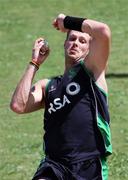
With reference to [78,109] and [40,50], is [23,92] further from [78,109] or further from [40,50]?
[78,109]

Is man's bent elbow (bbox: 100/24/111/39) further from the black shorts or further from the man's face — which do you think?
the black shorts

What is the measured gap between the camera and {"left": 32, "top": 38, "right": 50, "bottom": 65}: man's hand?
18.6ft

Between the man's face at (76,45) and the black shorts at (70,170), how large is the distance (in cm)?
82

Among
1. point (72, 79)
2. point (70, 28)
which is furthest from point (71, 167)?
point (70, 28)

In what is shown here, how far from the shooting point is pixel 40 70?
1520 cm

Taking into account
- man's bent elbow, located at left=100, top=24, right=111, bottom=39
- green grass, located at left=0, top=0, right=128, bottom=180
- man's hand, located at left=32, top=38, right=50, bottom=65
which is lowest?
green grass, located at left=0, top=0, right=128, bottom=180

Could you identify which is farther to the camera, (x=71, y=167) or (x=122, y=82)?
(x=122, y=82)

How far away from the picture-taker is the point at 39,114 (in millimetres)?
11781

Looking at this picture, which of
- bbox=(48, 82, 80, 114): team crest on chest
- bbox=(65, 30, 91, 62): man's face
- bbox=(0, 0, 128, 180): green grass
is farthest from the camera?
bbox=(0, 0, 128, 180): green grass

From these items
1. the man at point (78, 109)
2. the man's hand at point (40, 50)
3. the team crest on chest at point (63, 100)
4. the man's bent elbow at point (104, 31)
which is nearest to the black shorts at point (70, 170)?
the man at point (78, 109)

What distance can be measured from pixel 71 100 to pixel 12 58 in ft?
37.4

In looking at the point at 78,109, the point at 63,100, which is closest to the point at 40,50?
the point at 63,100

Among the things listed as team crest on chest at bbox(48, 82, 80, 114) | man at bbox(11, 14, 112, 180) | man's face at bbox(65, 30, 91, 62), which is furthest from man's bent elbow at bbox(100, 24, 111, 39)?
team crest on chest at bbox(48, 82, 80, 114)

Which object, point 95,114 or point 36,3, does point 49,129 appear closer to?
point 95,114
